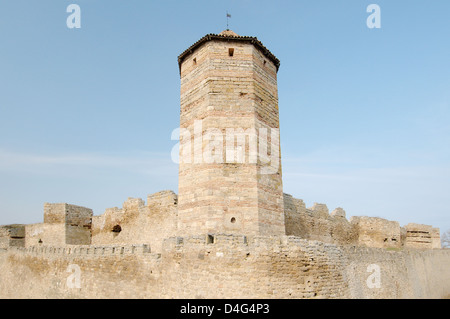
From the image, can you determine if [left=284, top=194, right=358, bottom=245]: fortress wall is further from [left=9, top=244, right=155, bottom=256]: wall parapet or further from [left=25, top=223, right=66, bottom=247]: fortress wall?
[left=25, top=223, right=66, bottom=247]: fortress wall

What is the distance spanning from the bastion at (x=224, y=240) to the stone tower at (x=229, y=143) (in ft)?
0.10

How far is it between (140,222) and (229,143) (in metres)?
7.72

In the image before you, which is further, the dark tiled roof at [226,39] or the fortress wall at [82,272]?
the dark tiled roof at [226,39]

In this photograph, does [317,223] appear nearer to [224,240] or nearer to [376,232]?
[376,232]

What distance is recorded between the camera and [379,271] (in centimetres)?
1352

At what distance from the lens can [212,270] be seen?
8.23m

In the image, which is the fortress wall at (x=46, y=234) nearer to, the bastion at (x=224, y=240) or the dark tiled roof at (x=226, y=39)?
the bastion at (x=224, y=240)

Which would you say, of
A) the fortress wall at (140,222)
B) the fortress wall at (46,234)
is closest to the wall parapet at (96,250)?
the fortress wall at (140,222)

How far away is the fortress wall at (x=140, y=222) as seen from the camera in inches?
596

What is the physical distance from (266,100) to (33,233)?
578 inches

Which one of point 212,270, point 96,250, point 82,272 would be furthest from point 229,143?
point 82,272

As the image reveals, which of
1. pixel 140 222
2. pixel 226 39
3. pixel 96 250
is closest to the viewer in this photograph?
pixel 96 250
